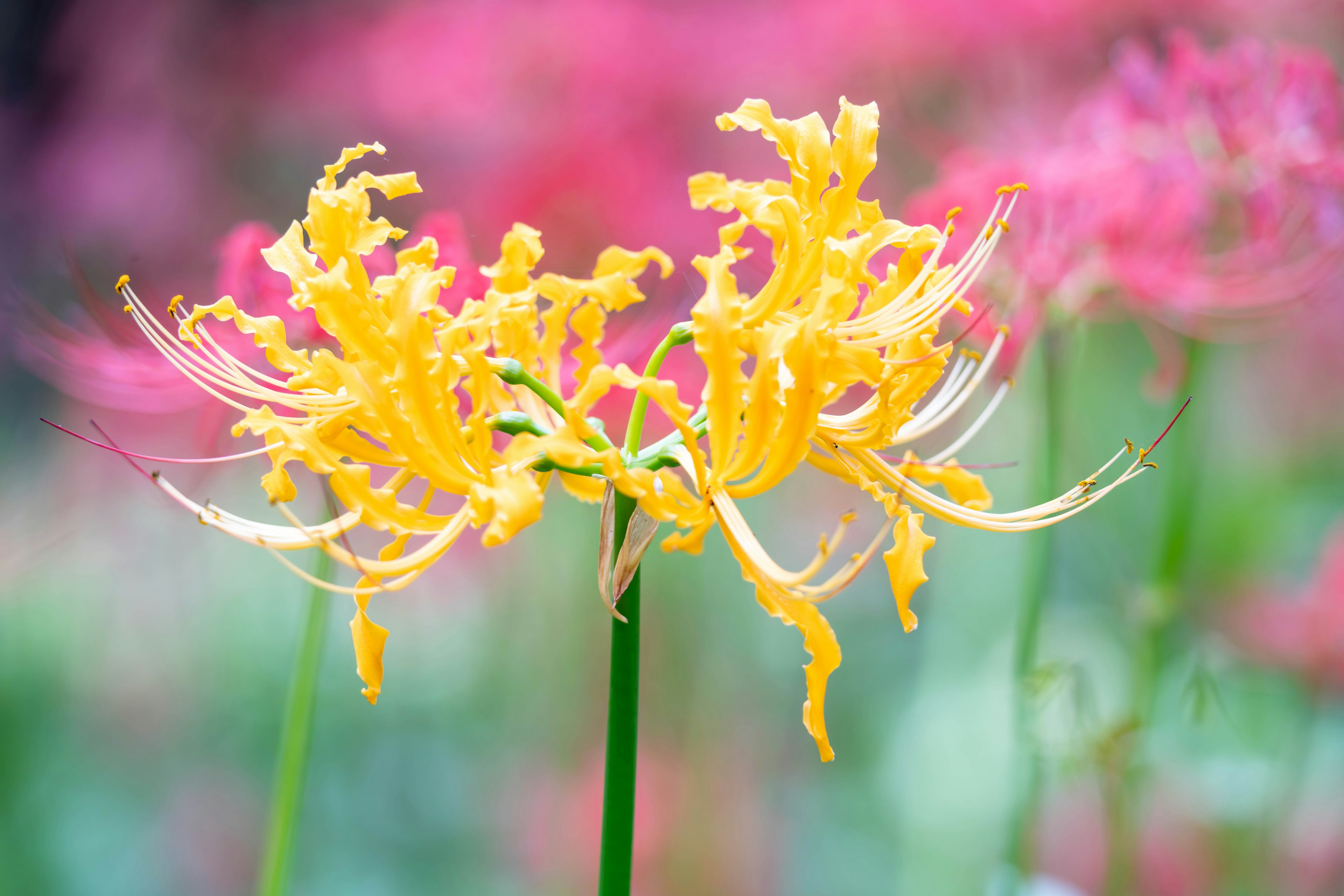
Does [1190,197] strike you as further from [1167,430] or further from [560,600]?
[560,600]

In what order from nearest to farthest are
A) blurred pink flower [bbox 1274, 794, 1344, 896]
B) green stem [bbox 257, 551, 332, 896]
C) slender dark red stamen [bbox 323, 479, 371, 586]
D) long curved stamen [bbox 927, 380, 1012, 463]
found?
slender dark red stamen [bbox 323, 479, 371, 586], long curved stamen [bbox 927, 380, 1012, 463], green stem [bbox 257, 551, 332, 896], blurred pink flower [bbox 1274, 794, 1344, 896]

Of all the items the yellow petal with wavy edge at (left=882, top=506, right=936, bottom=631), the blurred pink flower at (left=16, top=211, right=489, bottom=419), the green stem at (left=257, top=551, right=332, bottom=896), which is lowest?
the green stem at (left=257, top=551, right=332, bottom=896)

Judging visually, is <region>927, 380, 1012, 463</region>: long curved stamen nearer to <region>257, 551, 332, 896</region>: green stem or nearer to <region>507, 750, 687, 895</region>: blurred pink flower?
<region>257, 551, 332, 896</region>: green stem

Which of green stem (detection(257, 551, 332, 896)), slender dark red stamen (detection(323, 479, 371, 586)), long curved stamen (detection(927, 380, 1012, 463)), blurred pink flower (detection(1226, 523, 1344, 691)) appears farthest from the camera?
blurred pink flower (detection(1226, 523, 1344, 691))

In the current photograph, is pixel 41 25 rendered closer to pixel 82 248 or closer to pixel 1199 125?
pixel 82 248

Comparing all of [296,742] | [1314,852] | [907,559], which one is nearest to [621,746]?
[907,559]

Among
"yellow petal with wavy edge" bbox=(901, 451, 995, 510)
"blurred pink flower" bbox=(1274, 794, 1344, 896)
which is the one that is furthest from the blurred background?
"yellow petal with wavy edge" bbox=(901, 451, 995, 510)

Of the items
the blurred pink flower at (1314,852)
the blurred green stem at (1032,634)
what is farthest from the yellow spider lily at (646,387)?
the blurred pink flower at (1314,852)
